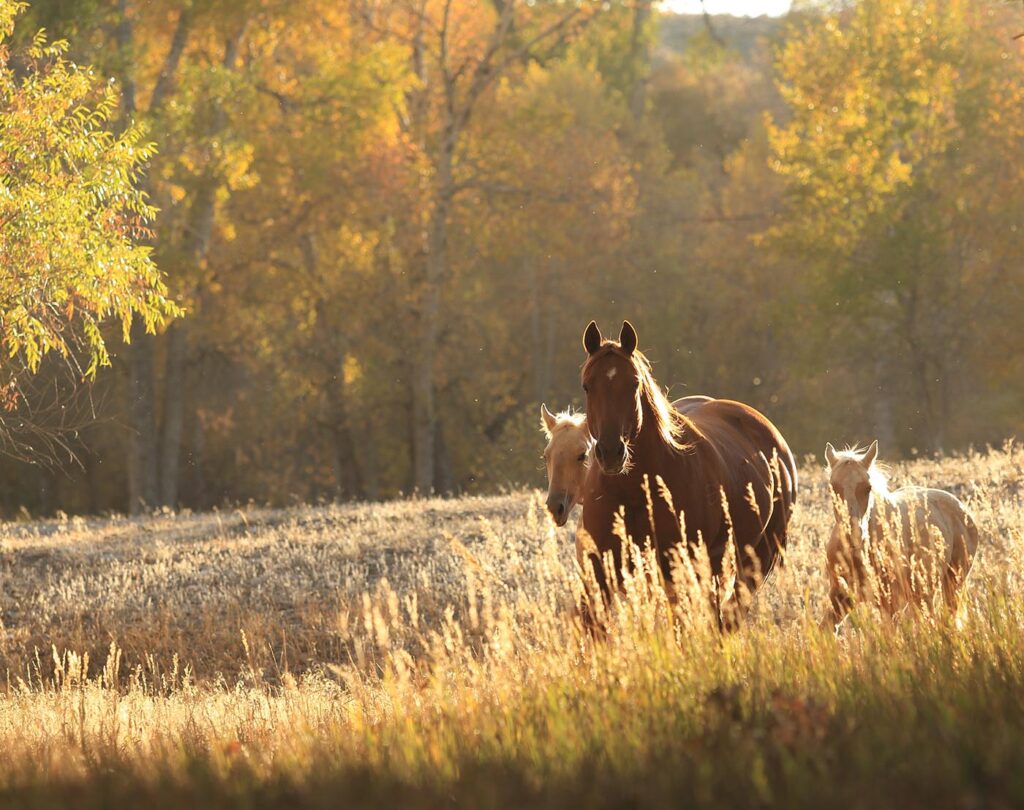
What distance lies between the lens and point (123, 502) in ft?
144

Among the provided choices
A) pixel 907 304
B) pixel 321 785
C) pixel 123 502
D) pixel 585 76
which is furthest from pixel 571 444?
pixel 585 76

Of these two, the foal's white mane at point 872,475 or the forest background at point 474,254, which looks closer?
the foal's white mane at point 872,475

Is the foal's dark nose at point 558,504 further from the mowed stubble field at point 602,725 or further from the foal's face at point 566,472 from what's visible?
the mowed stubble field at point 602,725

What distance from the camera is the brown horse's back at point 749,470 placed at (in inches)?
362

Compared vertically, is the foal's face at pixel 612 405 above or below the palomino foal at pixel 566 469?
above

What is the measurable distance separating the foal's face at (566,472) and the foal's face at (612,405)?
4.79 ft

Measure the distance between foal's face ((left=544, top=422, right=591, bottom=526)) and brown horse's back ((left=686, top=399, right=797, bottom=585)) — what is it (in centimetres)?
82

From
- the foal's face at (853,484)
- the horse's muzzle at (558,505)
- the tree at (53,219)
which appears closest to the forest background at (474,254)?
the tree at (53,219)

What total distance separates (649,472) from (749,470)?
1.66m

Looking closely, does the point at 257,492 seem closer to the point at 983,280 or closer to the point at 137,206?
the point at 983,280

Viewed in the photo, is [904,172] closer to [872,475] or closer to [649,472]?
[872,475]

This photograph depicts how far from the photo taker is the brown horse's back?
920 cm

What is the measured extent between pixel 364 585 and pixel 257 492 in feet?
88.2

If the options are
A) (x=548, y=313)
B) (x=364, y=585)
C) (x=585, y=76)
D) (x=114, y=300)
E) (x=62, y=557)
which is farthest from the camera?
(x=585, y=76)
